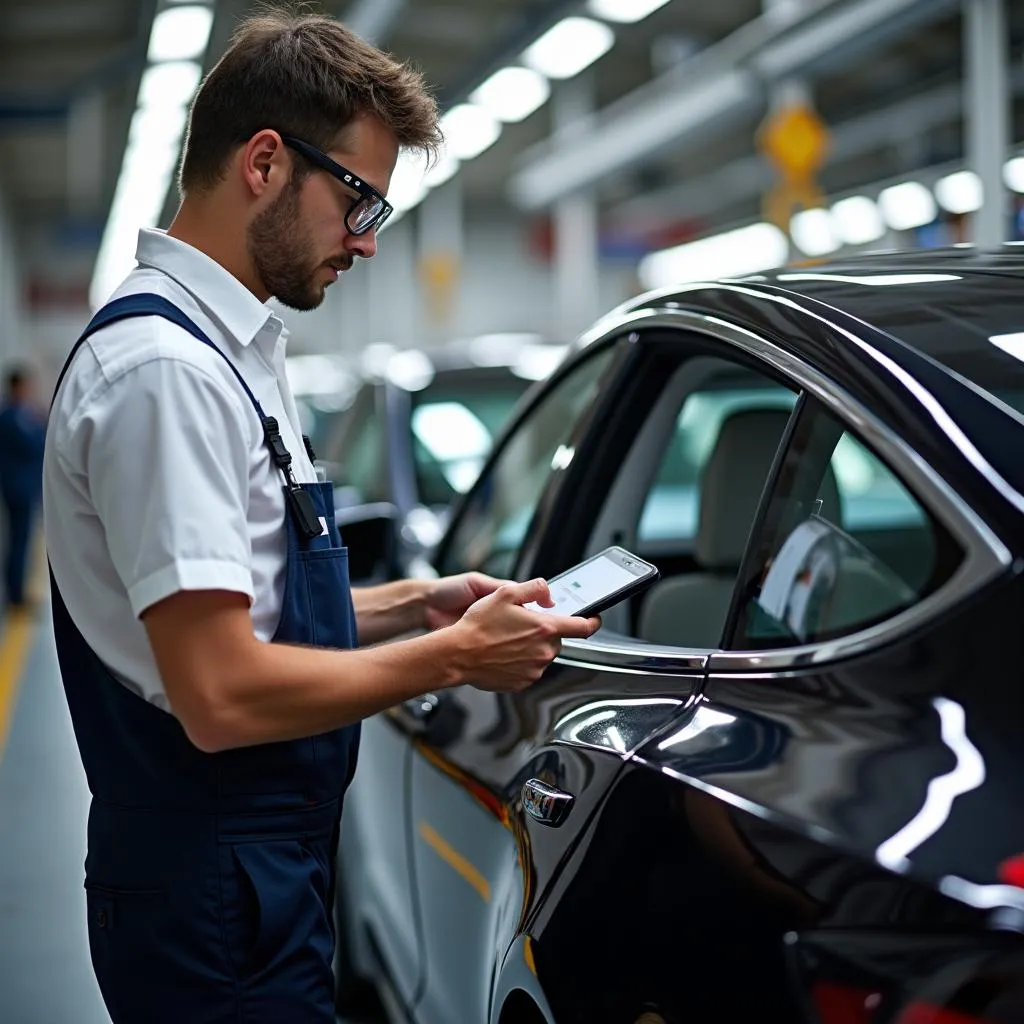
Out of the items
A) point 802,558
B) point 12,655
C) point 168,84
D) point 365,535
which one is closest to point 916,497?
point 802,558

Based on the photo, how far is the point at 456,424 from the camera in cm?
589

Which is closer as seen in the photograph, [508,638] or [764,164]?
[508,638]

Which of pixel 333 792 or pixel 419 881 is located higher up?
pixel 333 792

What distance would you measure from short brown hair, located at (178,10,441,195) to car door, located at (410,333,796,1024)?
620mm

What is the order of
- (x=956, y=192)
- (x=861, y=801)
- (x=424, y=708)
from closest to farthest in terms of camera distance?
1. (x=861, y=801)
2. (x=424, y=708)
3. (x=956, y=192)

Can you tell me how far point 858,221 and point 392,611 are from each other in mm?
15976

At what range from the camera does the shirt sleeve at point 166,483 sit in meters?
1.52

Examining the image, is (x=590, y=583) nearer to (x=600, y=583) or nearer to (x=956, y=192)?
(x=600, y=583)

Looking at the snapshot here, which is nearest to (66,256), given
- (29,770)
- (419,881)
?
(29,770)

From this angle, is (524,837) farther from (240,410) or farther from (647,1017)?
(240,410)

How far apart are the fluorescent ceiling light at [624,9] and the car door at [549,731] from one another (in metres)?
6.50

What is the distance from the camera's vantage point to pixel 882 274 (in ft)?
6.41

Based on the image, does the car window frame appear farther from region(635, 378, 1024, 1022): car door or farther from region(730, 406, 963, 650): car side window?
region(635, 378, 1024, 1022): car door

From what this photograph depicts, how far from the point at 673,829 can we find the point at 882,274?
84cm
